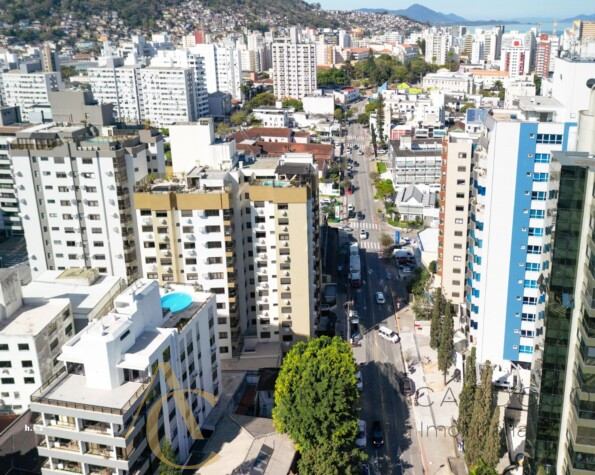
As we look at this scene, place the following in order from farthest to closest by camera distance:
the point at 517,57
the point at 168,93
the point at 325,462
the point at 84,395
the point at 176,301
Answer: the point at 517,57 < the point at 168,93 < the point at 176,301 < the point at 325,462 < the point at 84,395

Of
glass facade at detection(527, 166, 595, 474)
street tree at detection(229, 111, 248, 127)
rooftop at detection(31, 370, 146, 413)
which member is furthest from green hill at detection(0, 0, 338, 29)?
glass facade at detection(527, 166, 595, 474)

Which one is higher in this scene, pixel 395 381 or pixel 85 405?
pixel 85 405

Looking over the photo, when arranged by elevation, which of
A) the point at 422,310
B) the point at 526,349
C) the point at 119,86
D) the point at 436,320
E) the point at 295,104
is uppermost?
the point at 119,86

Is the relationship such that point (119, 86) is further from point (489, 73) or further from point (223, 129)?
point (489, 73)

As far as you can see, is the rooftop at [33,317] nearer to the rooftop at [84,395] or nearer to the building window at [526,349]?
the rooftop at [84,395]

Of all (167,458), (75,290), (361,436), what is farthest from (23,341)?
(361,436)

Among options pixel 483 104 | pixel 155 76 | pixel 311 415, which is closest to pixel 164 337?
pixel 311 415
